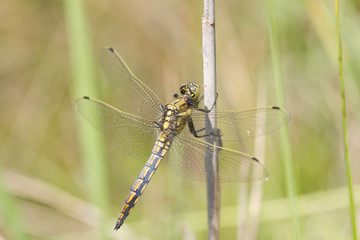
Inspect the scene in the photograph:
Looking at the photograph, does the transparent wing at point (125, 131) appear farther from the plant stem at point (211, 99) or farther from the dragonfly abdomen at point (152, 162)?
the plant stem at point (211, 99)

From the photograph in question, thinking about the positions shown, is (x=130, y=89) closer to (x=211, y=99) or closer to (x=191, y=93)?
(x=191, y=93)

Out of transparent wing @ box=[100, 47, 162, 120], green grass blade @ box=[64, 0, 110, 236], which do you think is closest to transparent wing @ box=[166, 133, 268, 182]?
transparent wing @ box=[100, 47, 162, 120]

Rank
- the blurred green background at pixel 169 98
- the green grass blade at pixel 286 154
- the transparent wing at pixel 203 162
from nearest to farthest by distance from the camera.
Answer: the green grass blade at pixel 286 154 → the transparent wing at pixel 203 162 → the blurred green background at pixel 169 98

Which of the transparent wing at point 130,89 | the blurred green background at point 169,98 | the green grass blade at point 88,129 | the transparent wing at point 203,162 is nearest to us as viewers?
the green grass blade at point 88,129

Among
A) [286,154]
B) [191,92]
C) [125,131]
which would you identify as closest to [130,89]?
[125,131]

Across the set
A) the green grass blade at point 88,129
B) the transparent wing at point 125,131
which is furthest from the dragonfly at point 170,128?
the green grass blade at point 88,129

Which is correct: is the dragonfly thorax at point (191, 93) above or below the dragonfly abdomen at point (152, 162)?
above
